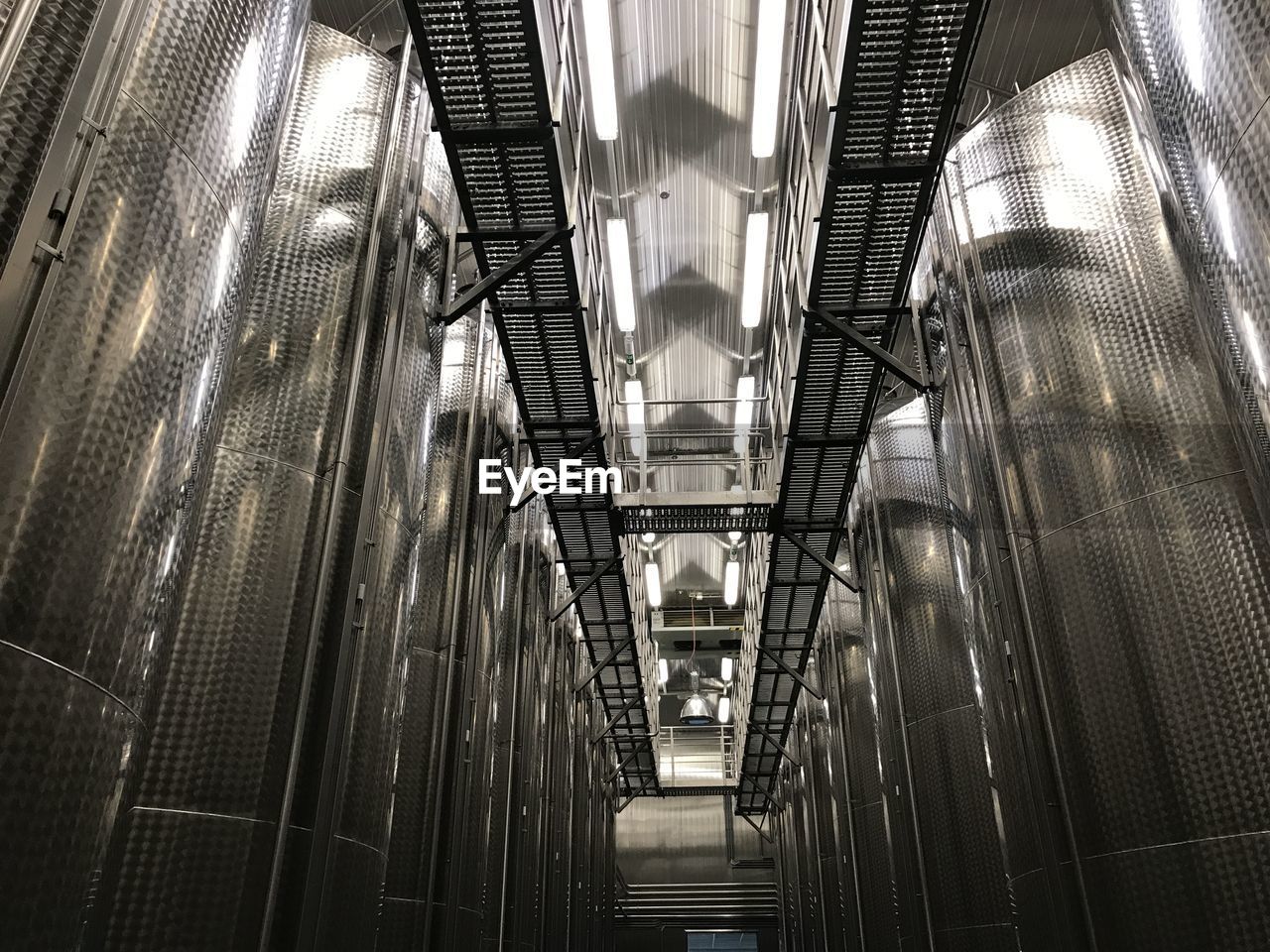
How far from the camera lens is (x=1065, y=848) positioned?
8539 mm

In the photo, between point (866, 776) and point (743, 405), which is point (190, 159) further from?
point (866, 776)

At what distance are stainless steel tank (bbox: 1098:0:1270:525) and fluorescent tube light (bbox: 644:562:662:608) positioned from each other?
2503 cm

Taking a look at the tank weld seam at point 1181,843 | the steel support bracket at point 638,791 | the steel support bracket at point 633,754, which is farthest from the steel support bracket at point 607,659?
the steel support bracket at point 638,791

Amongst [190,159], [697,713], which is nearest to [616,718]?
[697,713]

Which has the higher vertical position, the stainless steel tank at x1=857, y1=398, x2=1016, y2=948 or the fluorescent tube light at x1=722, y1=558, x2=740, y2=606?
the fluorescent tube light at x1=722, y1=558, x2=740, y2=606

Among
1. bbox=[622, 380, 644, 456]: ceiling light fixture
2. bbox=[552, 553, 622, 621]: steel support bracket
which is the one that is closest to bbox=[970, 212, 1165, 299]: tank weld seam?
bbox=[622, 380, 644, 456]: ceiling light fixture

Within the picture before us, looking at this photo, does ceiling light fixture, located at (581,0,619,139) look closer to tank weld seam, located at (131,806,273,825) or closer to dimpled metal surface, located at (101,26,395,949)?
dimpled metal surface, located at (101,26,395,949)

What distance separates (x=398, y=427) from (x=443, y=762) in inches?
178

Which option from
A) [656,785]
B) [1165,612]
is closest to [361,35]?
[1165,612]

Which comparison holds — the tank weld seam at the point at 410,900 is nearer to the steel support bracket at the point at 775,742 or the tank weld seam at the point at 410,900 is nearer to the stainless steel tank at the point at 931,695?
the stainless steel tank at the point at 931,695

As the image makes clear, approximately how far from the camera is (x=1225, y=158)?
5852 mm

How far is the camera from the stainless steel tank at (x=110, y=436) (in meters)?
3.81

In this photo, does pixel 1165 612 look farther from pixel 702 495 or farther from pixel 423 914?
pixel 702 495
